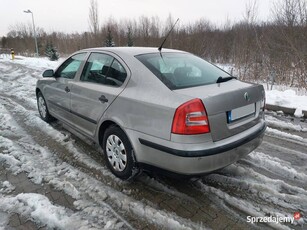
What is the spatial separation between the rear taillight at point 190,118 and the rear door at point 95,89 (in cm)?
92

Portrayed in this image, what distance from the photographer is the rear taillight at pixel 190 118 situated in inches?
87.7

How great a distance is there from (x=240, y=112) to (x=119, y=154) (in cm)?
149

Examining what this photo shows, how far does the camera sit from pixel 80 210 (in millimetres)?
2490

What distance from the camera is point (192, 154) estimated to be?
224 centimetres

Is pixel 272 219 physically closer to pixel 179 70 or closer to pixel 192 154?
pixel 192 154

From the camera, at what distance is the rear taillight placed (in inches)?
87.7

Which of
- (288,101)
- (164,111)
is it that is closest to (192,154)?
(164,111)

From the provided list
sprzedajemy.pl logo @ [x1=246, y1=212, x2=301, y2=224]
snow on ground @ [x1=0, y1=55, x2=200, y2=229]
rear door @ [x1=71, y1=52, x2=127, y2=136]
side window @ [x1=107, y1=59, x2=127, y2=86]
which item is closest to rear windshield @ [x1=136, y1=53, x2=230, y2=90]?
side window @ [x1=107, y1=59, x2=127, y2=86]

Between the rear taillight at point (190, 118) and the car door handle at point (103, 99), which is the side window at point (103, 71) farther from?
the rear taillight at point (190, 118)

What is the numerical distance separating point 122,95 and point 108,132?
545 millimetres

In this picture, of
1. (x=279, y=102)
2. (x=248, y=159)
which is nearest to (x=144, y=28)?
(x=279, y=102)

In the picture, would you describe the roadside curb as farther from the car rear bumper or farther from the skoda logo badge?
the car rear bumper

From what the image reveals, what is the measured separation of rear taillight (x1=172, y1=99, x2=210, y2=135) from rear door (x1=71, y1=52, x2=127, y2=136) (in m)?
0.92

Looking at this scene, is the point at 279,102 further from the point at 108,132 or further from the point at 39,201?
the point at 39,201
